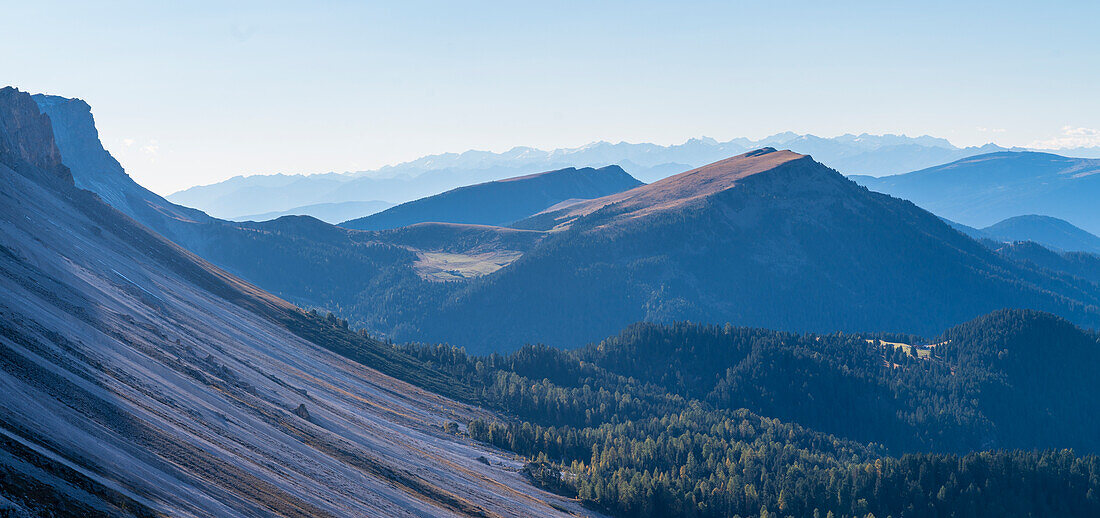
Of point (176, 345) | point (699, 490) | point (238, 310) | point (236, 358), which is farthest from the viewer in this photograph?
point (238, 310)

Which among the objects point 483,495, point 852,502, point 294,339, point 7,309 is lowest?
point 852,502

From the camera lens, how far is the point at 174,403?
88250mm

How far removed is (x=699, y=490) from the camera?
152 m

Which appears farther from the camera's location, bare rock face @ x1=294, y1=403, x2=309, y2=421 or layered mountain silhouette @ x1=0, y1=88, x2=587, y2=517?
bare rock face @ x1=294, y1=403, x2=309, y2=421

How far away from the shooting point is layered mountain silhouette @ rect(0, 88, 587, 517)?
61094mm

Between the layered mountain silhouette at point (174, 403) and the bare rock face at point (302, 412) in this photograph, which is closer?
the layered mountain silhouette at point (174, 403)

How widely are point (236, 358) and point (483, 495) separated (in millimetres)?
50142

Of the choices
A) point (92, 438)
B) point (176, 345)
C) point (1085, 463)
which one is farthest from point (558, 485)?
point (1085, 463)

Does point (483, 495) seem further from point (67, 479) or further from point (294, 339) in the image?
point (294, 339)

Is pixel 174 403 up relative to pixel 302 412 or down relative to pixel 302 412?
up

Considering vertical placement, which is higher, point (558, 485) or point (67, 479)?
point (67, 479)

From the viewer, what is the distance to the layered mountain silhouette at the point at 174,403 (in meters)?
61.1

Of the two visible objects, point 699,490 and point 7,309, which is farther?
point 699,490

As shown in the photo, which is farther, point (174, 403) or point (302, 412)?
point (302, 412)
